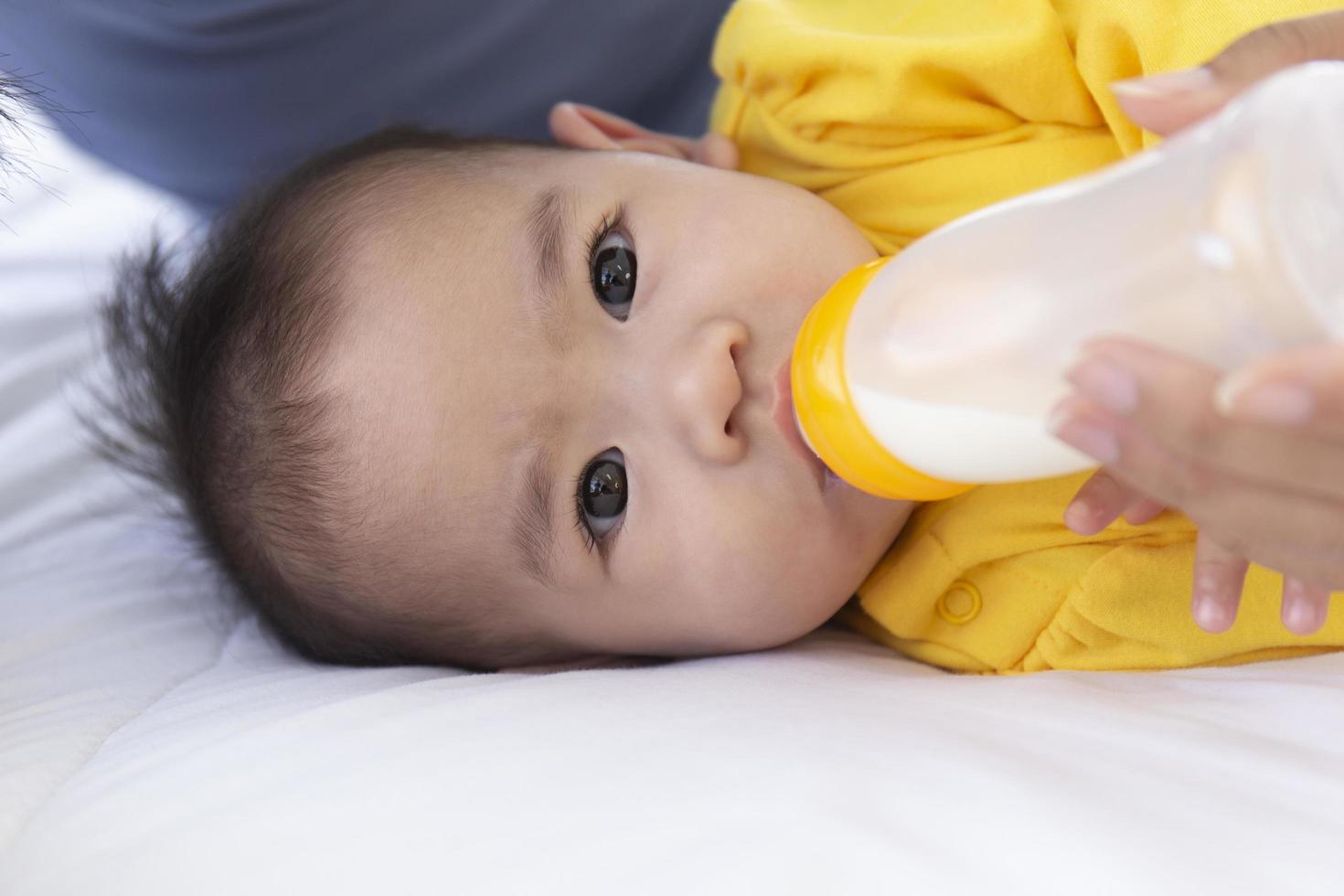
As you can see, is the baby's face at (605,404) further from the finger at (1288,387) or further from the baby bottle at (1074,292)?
the finger at (1288,387)

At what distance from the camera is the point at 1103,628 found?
1127 mm

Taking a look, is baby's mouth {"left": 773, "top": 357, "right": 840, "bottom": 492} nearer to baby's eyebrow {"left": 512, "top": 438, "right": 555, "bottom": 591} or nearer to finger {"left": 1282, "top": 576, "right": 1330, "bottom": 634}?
baby's eyebrow {"left": 512, "top": 438, "right": 555, "bottom": 591}

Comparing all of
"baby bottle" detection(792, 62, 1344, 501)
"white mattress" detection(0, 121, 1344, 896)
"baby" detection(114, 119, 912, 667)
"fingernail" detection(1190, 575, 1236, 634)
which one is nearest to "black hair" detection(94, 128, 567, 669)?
"baby" detection(114, 119, 912, 667)

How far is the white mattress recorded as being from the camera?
705 mm

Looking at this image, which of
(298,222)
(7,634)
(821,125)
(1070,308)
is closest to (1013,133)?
(821,125)

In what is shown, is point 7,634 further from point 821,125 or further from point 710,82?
point 710,82

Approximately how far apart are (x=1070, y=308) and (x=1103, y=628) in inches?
21.5

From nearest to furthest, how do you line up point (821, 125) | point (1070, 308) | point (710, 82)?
point (1070, 308) → point (821, 125) → point (710, 82)

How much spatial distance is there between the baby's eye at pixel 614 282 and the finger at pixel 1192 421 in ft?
2.14

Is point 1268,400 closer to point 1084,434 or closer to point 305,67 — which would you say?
point 1084,434

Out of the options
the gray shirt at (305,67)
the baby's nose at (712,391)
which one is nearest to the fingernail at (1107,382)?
the baby's nose at (712,391)

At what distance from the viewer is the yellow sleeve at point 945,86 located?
1137 mm

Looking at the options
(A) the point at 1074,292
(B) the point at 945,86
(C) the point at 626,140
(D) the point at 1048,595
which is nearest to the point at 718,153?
(C) the point at 626,140

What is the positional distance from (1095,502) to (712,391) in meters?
0.36
